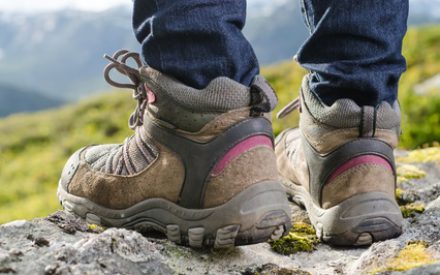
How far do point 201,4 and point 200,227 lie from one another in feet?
3.21

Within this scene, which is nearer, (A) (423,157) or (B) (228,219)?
(B) (228,219)

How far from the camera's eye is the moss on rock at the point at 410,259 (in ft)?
6.86

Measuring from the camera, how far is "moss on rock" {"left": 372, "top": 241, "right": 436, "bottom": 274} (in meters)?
2.09

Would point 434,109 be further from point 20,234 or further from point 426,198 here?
point 20,234

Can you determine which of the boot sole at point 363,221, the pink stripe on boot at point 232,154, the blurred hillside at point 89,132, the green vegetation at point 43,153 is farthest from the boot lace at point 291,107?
the green vegetation at point 43,153

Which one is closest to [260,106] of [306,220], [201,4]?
[201,4]

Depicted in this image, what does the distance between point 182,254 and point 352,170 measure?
0.96m

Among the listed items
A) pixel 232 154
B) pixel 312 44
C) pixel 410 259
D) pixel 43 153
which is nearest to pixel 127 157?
pixel 232 154

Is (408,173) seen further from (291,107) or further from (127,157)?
(127,157)

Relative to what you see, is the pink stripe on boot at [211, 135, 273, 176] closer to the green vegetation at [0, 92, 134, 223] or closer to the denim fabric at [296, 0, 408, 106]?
the denim fabric at [296, 0, 408, 106]

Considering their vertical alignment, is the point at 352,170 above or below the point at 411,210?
above

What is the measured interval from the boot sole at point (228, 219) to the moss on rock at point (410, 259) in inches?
18.4

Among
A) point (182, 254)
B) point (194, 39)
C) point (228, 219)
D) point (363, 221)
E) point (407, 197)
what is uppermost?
point (194, 39)

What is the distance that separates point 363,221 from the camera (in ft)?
8.66
